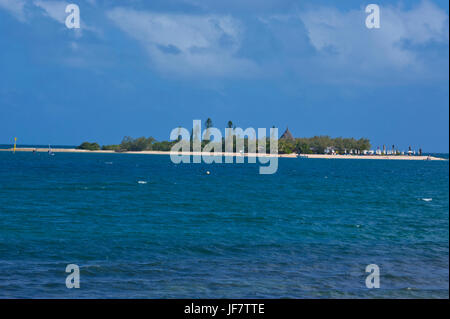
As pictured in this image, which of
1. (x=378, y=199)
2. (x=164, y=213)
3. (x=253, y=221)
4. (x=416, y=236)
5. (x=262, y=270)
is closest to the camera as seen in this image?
(x=262, y=270)

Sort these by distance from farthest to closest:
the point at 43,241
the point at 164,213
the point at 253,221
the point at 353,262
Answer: the point at 164,213 < the point at 253,221 < the point at 43,241 < the point at 353,262

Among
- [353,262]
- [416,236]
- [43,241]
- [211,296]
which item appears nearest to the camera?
[211,296]

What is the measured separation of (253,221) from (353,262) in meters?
17.3

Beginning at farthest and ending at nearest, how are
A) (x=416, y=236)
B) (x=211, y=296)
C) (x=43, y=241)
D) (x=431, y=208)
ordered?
(x=431, y=208) < (x=416, y=236) < (x=43, y=241) < (x=211, y=296)

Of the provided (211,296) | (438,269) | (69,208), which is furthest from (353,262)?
(69,208)

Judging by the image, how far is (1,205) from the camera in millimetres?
48781

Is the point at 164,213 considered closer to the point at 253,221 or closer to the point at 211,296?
the point at 253,221

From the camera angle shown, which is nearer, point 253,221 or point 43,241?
point 43,241

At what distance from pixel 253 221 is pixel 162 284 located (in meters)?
21.8

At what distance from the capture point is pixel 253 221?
4041 cm

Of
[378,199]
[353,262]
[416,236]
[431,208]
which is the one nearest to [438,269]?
[353,262]

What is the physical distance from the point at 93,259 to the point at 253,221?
1891cm

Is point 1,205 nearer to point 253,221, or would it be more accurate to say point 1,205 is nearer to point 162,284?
point 253,221

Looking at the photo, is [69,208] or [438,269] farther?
[69,208]
